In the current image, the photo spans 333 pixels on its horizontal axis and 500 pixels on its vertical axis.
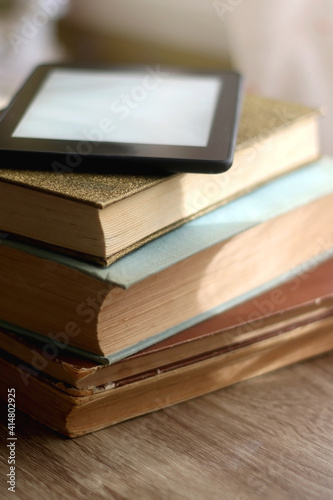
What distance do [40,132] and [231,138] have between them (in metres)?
0.18

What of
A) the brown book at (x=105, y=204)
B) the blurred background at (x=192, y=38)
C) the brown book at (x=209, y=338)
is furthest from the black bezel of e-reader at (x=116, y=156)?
the blurred background at (x=192, y=38)

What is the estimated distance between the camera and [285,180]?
2.44 ft

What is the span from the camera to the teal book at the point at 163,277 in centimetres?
56

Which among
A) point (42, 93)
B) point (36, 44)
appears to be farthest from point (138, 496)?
point (36, 44)

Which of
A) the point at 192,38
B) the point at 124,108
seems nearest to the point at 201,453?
the point at 124,108

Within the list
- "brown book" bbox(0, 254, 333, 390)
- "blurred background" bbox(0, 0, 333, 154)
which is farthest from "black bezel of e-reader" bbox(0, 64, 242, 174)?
"blurred background" bbox(0, 0, 333, 154)

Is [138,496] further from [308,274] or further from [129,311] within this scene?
[308,274]

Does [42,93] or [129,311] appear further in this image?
[42,93]

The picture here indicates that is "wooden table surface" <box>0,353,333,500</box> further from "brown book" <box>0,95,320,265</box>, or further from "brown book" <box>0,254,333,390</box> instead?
"brown book" <box>0,95,320,265</box>

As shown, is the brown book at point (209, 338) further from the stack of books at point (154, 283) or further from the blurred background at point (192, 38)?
the blurred background at point (192, 38)

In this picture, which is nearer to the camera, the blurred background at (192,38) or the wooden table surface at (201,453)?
the wooden table surface at (201,453)

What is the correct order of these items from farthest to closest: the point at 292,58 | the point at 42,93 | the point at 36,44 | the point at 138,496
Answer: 1. the point at 36,44
2. the point at 292,58
3. the point at 42,93
4. the point at 138,496

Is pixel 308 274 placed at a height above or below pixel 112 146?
below

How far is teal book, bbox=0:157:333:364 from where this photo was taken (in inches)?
22.2
